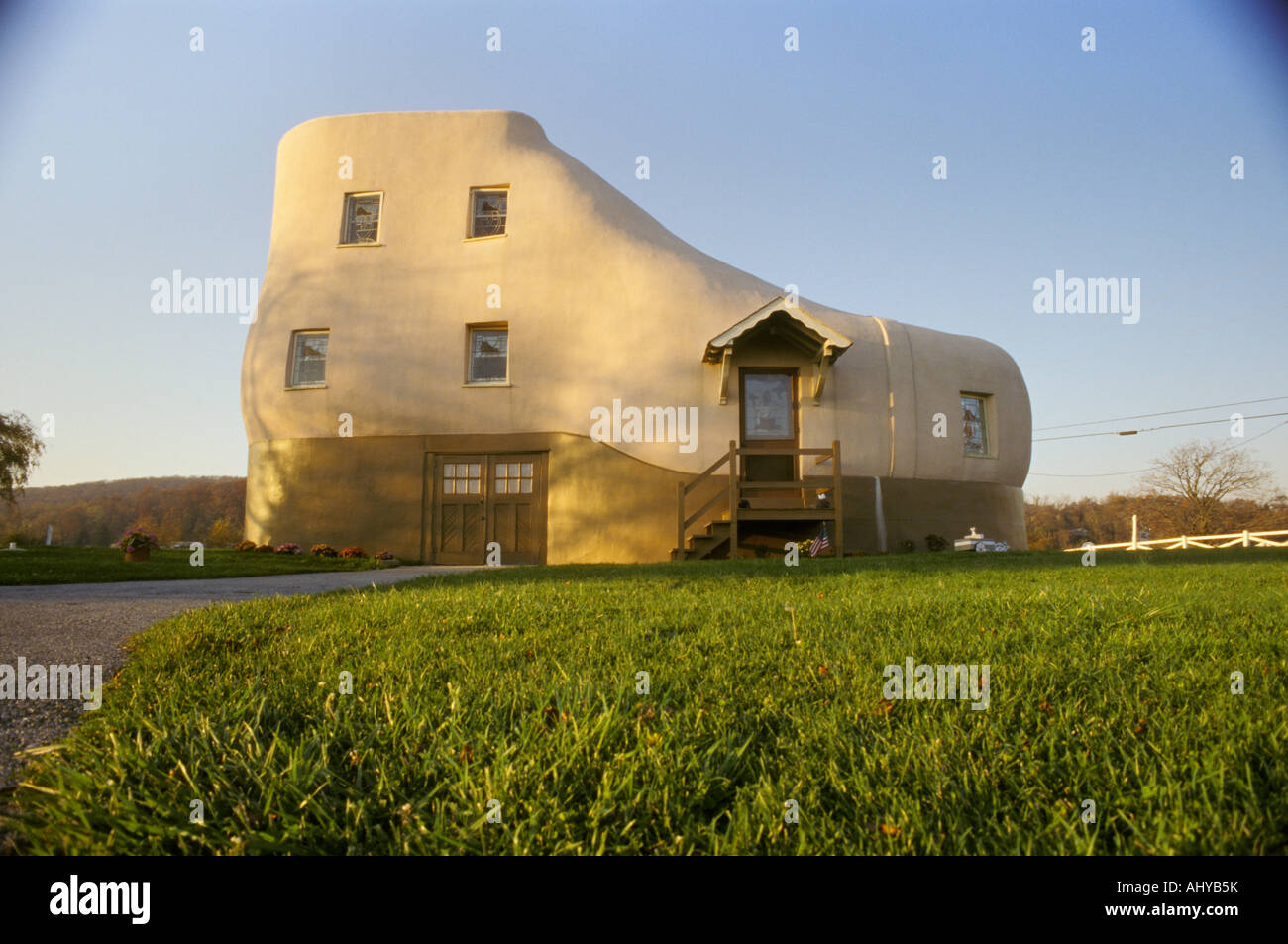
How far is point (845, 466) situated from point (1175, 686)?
12.2 m

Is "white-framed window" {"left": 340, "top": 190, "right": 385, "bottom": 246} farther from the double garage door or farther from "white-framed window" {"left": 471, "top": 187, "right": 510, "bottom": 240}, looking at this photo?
the double garage door

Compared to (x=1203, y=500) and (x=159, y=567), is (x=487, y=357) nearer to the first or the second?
(x=159, y=567)

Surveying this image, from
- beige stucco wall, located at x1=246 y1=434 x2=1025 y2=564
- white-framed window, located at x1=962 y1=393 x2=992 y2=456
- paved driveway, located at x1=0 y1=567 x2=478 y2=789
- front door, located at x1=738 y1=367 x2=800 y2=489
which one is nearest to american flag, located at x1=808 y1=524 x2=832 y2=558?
beige stucco wall, located at x1=246 y1=434 x2=1025 y2=564

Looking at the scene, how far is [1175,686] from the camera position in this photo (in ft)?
8.93

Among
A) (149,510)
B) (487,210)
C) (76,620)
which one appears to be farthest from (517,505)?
(149,510)

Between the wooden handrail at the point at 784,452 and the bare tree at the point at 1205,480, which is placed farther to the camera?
the bare tree at the point at 1205,480

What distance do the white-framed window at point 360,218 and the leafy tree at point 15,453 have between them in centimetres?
1261

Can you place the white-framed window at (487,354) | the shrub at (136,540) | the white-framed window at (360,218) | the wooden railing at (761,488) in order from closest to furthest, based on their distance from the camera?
the shrub at (136,540), the wooden railing at (761,488), the white-framed window at (487,354), the white-framed window at (360,218)

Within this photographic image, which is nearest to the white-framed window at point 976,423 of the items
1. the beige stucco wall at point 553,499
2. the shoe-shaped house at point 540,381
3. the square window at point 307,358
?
the shoe-shaped house at point 540,381

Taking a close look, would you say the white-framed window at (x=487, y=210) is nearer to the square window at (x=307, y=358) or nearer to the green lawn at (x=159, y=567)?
the square window at (x=307, y=358)

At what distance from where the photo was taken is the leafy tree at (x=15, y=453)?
20078mm
